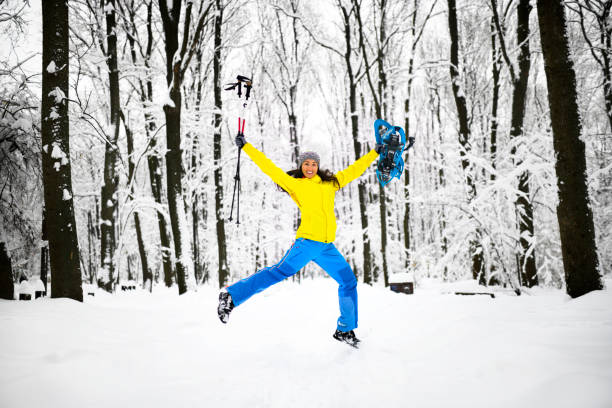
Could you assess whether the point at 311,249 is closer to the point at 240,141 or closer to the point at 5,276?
the point at 240,141

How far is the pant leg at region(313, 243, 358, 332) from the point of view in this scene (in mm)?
3100

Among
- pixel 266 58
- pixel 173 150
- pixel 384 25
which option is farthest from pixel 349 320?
pixel 266 58

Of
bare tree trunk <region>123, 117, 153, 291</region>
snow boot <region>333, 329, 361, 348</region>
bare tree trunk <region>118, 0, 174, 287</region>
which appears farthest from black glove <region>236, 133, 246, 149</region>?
bare tree trunk <region>123, 117, 153, 291</region>

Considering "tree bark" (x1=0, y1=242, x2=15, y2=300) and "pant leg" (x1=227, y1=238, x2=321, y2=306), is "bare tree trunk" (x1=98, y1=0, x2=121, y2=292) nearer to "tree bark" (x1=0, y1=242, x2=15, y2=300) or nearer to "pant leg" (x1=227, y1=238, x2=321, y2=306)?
"tree bark" (x1=0, y1=242, x2=15, y2=300)

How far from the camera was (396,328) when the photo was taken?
3691mm

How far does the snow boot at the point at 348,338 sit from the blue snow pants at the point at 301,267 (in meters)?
0.06

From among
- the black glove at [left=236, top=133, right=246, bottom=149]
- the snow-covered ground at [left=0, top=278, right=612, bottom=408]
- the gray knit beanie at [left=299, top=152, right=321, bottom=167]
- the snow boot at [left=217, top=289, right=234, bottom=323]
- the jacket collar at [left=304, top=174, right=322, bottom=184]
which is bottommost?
the snow-covered ground at [left=0, top=278, right=612, bottom=408]

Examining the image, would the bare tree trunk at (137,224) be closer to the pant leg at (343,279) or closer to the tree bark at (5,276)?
the tree bark at (5,276)

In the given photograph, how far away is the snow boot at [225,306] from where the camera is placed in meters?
2.88

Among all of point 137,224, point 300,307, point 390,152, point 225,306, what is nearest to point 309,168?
point 390,152

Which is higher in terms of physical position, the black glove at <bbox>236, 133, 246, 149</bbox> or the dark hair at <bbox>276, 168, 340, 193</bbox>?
the black glove at <bbox>236, 133, 246, 149</bbox>

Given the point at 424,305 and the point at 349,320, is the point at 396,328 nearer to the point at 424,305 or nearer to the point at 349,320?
the point at 349,320

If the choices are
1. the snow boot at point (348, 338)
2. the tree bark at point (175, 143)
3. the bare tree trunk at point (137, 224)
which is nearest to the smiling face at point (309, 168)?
the snow boot at point (348, 338)

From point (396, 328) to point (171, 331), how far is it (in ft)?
8.13
